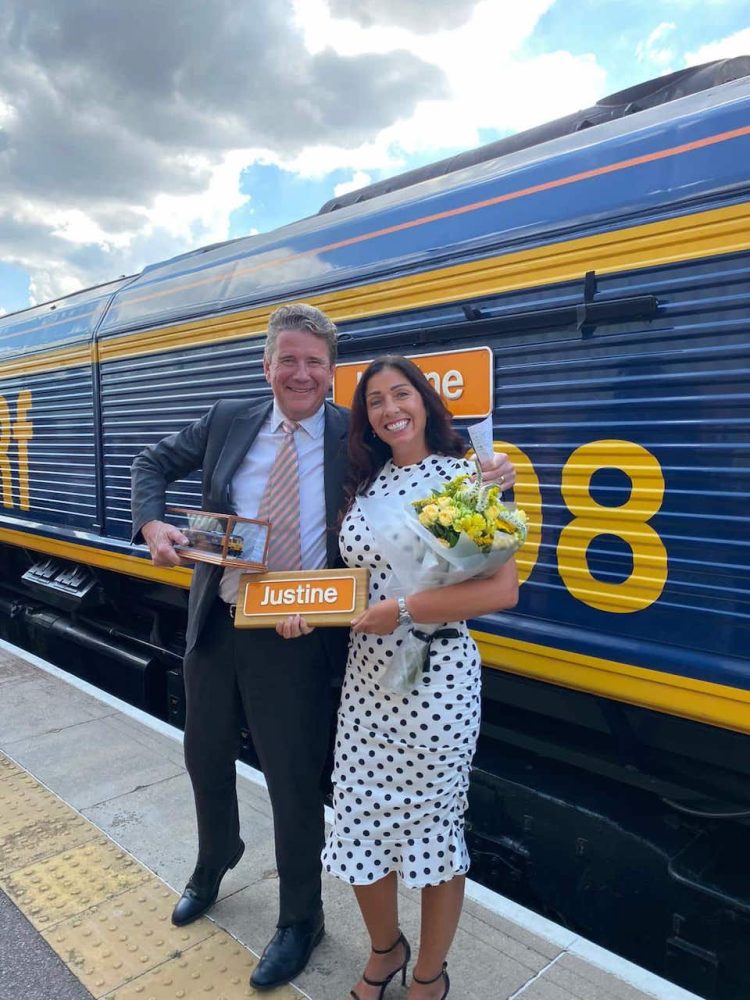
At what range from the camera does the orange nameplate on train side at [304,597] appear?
1.73m

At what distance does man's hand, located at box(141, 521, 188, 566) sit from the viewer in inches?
77.9

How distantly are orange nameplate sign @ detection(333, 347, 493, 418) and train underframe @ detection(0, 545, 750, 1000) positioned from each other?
0.97 metres

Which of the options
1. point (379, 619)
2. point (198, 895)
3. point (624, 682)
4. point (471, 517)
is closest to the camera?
point (471, 517)

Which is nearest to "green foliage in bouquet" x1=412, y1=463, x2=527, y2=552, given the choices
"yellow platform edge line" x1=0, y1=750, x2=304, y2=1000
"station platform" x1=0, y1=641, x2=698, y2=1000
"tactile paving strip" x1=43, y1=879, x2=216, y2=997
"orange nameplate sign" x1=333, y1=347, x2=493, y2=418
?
"orange nameplate sign" x1=333, y1=347, x2=493, y2=418

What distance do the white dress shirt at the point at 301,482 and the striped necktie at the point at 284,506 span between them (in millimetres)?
14

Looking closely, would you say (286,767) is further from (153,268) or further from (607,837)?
(153,268)

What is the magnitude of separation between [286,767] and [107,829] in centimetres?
120

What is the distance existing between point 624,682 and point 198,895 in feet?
4.65

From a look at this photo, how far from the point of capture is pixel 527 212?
2479mm

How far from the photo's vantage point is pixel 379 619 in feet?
A: 5.53

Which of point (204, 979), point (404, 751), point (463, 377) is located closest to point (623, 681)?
point (404, 751)

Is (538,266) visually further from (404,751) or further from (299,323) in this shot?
(404,751)

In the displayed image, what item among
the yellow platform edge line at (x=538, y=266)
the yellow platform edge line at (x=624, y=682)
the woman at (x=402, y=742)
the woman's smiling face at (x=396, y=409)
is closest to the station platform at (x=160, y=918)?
the woman at (x=402, y=742)

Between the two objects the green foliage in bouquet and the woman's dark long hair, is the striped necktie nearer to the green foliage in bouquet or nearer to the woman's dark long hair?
the woman's dark long hair
